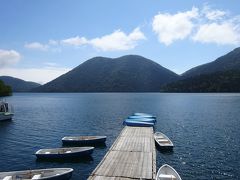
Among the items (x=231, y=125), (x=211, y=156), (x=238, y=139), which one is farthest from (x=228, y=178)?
(x=231, y=125)

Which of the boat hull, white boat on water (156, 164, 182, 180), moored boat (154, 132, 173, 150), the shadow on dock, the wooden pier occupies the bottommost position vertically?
the shadow on dock

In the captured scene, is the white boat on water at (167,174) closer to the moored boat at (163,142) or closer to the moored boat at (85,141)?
the moored boat at (163,142)

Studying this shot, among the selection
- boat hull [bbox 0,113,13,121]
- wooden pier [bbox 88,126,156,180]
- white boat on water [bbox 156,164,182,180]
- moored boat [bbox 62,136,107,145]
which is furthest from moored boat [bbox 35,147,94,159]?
boat hull [bbox 0,113,13,121]

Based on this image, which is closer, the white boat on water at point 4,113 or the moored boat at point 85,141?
the moored boat at point 85,141

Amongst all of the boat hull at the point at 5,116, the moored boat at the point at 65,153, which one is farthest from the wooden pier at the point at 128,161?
the boat hull at the point at 5,116

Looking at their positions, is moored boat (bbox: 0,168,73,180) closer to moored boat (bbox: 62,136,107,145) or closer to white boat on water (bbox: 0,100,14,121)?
moored boat (bbox: 62,136,107,145)

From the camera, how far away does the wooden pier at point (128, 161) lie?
2977 cm

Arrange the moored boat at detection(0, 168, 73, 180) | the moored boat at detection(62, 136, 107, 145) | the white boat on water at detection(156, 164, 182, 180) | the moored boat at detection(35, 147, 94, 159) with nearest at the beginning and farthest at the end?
the white boat on water at detection(156, 164, 182, 180) → the moored boat at detection(0, 168, 73, 180) → the moored boat at detection(35, 147, 94, 159) → the moored boat at detection(62, 136, 107, 145)

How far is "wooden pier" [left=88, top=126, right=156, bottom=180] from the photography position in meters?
29.8

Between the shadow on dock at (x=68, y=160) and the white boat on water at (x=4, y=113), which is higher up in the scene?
the white boat on water at (x=4, y=113)

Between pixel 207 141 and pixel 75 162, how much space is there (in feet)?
91.7

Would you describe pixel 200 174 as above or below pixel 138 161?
below

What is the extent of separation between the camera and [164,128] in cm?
7344

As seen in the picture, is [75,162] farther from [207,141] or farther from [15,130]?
[15,130]
